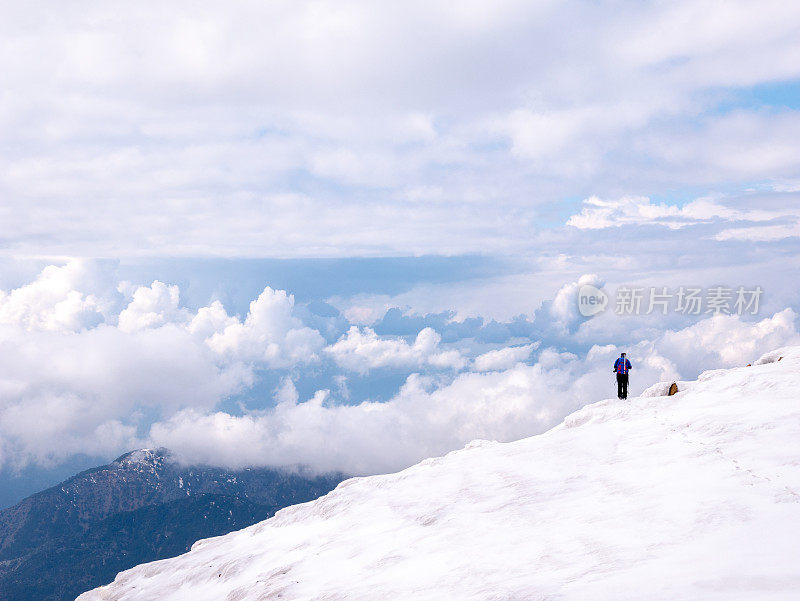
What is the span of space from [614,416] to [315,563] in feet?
77.4

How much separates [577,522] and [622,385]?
2359cm

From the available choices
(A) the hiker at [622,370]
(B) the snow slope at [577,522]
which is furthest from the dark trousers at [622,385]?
(B) the snow slope at [577,522]

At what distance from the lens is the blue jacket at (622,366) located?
46.7 metres

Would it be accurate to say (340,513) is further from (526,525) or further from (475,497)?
(526,525)

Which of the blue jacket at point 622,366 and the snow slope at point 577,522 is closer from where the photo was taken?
the snow slope at point 577,522

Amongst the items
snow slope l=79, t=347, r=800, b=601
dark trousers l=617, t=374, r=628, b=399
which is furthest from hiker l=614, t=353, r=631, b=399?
snow slope l=79, t=347, r=800, b=601

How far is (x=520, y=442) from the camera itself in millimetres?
45219

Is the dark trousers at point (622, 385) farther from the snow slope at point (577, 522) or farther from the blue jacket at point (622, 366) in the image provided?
the snow slope at point (577, 522)

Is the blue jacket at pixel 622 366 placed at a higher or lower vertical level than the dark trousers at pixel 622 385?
higher

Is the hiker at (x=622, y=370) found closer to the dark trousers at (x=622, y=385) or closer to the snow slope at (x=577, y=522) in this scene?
the dark trousers at (x=622, y=385)

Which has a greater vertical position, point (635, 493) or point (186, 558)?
point (635, 493)

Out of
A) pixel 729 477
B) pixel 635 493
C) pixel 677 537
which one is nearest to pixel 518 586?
pixel 677 537

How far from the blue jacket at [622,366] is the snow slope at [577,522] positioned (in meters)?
2.82

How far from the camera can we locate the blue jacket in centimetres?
4674
